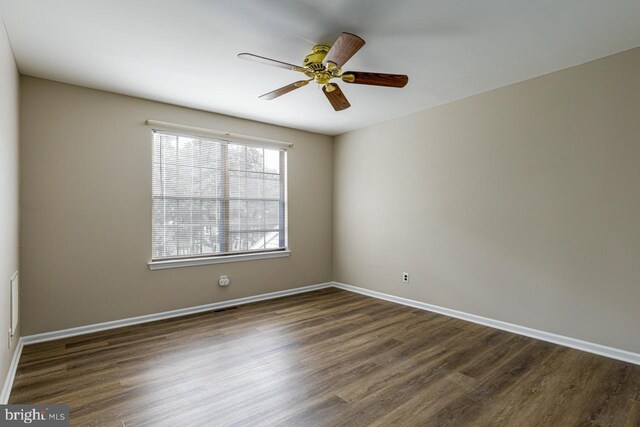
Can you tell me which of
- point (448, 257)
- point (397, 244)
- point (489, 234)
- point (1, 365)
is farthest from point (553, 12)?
point (1, 365)

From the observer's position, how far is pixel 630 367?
99.1 inches

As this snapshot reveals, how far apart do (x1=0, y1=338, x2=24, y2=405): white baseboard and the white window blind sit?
132 cm

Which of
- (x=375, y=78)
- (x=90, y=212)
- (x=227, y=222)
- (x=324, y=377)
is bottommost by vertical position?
(x=324, y=377)

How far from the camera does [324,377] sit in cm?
238

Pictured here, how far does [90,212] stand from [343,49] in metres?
2.96

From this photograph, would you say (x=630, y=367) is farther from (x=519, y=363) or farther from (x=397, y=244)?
(x=397, y=244)

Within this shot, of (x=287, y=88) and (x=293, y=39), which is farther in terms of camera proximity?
(x=287, y=88)

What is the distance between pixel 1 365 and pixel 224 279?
2.26 m

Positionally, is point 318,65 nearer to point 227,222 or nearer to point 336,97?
point 336,97

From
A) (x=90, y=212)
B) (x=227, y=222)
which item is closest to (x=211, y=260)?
(x=227, y=222)

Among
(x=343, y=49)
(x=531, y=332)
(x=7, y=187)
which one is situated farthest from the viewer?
(x=531, y=332)

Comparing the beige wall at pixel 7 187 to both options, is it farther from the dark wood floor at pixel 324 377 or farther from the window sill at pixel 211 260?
the window sill at pixel 211 260

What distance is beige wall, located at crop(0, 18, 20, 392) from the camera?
208 centimetres

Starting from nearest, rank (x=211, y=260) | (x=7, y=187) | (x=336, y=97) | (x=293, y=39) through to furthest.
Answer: (x=7, y=187) < (x=293, y=39) < (x=336, y=97) < (x=211, y=260)
